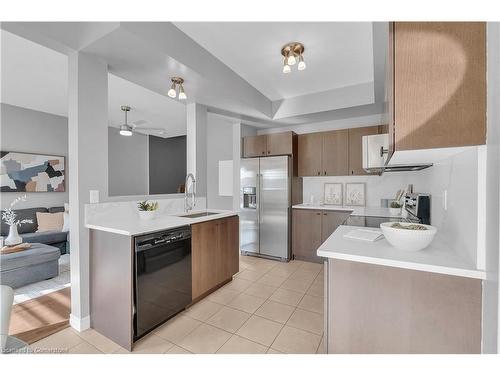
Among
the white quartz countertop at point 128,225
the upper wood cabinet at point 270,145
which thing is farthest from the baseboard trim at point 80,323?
the upper wood cabinet at point 270,145

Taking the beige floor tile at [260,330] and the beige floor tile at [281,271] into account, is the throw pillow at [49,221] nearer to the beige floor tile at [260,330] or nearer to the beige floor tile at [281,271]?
the beige floor tile at [281,271]

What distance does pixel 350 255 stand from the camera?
1134 millimetres

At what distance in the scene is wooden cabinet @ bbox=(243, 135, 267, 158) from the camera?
3883mm

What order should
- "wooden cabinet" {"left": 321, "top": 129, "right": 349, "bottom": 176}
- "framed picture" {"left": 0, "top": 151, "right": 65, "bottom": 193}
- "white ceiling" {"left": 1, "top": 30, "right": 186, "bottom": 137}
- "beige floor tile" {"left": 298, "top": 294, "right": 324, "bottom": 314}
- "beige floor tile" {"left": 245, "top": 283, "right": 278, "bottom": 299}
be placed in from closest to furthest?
"beige floor tile" {"left": 298, "top": 294, "right": 324, "bottom": 314}
"white ceiling" {"left": 1, "top": 30, "right": 186, "bottom": 137}
"beige floor tile" {"left": 245, "top": 283, "right": 278, "bottom": 299}
"wooden cabinet" {"left": 321, "top": 129, "right": 349, "bottom": 176}
"framed picture" {"left": 0, "top": 151, "right": 65, "bottom": 193}

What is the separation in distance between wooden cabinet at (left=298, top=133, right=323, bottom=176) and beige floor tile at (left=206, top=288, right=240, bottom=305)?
2.25 metres

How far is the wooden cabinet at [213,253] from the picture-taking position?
88.0 inches

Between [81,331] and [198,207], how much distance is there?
1.66 meters

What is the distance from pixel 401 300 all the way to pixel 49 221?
5.12m

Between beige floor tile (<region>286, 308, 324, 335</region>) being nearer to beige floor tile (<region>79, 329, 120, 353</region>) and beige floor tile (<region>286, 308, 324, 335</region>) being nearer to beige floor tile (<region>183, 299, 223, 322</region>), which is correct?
beige floor tile (<region>183, 299, 223, 322</region>)

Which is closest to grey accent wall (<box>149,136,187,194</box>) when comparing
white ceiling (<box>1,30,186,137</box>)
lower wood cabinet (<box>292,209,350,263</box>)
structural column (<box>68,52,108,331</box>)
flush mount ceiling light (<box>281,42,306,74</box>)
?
white ceiling (<box>1,30,186,137</box>)

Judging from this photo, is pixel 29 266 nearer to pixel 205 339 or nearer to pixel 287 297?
pixel 205 339

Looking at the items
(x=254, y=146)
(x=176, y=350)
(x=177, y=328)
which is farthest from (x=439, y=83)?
(x=254, y=146)
